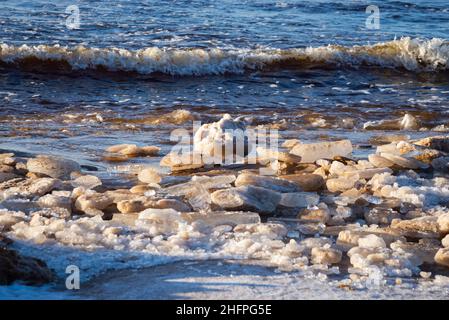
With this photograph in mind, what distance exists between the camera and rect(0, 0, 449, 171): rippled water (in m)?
7.02

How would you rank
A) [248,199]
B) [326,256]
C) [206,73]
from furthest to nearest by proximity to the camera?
[206,73]
[248,199]
[326,256]

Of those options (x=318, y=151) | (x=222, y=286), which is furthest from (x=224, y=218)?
(x=318, y=151)

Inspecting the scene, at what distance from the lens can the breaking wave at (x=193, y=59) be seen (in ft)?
33.4

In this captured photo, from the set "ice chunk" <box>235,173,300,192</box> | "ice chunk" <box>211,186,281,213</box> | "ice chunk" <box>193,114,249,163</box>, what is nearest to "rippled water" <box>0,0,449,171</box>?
"ice chunk" <box>193,114,249,163</box>

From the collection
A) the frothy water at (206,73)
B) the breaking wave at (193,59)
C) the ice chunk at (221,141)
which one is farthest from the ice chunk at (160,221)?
the breaking wave at (193,59)

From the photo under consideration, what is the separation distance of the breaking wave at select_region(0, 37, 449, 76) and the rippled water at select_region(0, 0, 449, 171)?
0.07ft

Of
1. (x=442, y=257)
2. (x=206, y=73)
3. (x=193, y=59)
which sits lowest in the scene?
(x=206, y=73)

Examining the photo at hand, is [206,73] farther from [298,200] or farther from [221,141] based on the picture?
[298,200]

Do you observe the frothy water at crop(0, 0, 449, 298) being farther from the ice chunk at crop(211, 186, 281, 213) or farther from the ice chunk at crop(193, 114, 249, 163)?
the ice chunk at crop(211, 186, 281, 213)

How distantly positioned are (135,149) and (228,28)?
7.48m

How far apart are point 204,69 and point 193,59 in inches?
10.8

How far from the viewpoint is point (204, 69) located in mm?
10320

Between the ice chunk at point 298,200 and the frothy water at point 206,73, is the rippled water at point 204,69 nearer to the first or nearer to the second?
the frothy water at point 206,73
